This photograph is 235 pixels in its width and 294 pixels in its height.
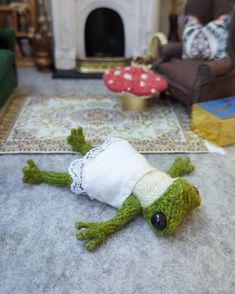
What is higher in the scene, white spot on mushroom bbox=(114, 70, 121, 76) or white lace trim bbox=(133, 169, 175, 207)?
white spot on mushroom bbox=(114, 70, 121, 76)

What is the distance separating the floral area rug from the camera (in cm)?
233

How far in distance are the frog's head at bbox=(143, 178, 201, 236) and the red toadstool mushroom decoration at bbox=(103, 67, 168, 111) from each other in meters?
1.22

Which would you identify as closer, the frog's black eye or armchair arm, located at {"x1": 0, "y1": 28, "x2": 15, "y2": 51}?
the frog's black eye

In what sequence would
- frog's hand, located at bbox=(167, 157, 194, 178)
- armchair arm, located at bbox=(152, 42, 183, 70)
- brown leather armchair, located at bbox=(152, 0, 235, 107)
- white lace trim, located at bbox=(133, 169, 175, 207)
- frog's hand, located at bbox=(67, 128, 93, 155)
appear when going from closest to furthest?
1. white lace trim, located at bbox=(133, 169, 175, 207)
2. frog's hand, located at bbox=(167, 157, 194, 178)
3. frog's hand, located at bbox=(67, 128, 93, 155)
4. brown leather armchair, located at bbox=(152, 0, 235, 107)
5. armchair arm, located at bbox=(152, 42, 183, 70)

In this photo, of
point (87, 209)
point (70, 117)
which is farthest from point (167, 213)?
point (70, 117)

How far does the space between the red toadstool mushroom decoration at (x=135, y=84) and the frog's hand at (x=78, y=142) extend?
652 mm

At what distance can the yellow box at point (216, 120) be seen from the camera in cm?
226

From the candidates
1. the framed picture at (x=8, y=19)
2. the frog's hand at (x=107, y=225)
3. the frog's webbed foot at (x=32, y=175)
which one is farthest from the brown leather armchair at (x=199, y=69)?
the framed picture at (x=8, y=19)

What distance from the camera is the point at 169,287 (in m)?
1.33

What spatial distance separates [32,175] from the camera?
1887 mm

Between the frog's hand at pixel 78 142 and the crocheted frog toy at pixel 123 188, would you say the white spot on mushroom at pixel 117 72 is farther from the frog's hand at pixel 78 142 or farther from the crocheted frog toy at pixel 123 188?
the crocheted frog toy at pixel 123 188

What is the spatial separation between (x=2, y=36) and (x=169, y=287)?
263cm

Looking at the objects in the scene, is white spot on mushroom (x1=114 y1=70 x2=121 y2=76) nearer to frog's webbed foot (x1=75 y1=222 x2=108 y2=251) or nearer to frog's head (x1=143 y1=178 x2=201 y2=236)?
frog's head (x1=143 y1=178 x2=201 y2=236)

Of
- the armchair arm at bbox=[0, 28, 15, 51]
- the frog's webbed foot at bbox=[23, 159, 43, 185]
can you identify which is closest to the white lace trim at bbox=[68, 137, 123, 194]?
the frog's webbed foot at bbox=[23, 159, 43, 185]
